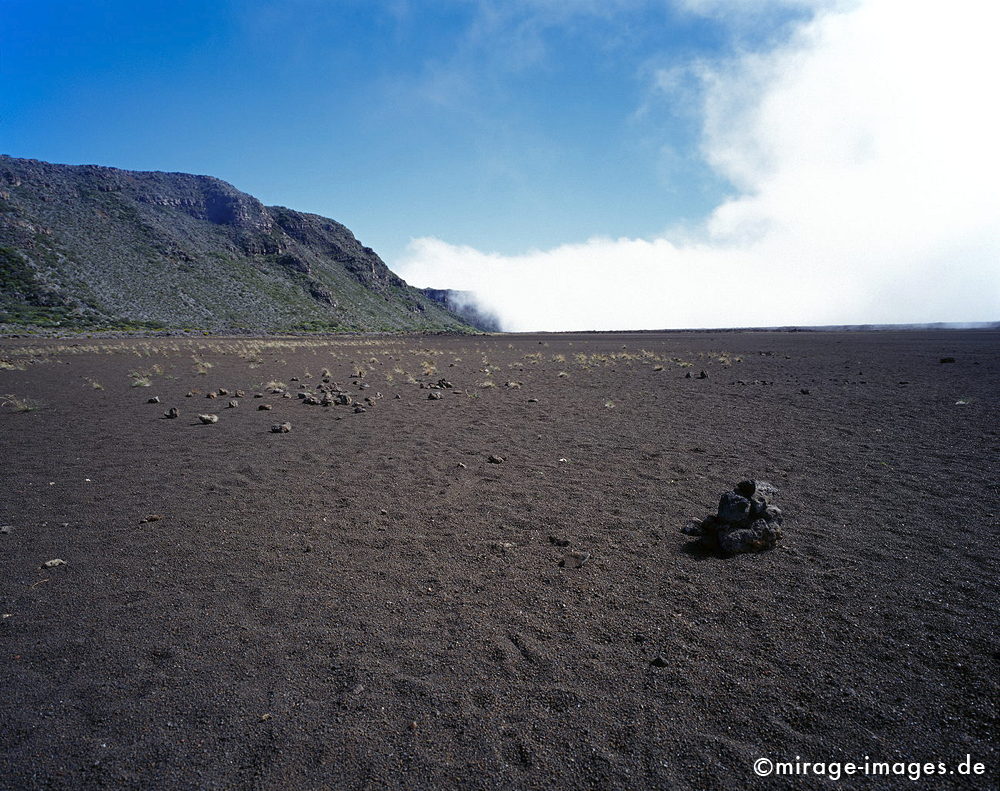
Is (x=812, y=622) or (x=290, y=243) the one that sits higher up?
(x=290, y=243)

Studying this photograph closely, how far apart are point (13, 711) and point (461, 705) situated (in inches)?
116

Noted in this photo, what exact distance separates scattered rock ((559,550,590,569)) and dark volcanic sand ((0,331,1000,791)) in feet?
0.29

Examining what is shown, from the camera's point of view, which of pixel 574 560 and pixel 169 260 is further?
pixel 169 260

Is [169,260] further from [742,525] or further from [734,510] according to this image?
[742,525]

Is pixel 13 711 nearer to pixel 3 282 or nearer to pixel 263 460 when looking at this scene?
pixel 263 460

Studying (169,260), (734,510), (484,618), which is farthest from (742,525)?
(169,260)

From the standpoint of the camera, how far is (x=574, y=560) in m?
4.66

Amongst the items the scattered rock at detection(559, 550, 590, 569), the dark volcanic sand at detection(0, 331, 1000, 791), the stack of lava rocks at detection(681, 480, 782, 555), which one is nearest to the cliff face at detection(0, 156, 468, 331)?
the dark volcanic sand at detection(0, 331, 1000, 791)

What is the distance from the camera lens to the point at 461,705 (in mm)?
2928

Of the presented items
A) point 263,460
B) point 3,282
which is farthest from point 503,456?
point 3,282

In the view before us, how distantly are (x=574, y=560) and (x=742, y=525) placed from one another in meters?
1.95

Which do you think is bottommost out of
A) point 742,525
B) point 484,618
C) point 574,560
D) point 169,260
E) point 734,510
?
point 484,618

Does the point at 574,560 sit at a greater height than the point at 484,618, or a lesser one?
greater

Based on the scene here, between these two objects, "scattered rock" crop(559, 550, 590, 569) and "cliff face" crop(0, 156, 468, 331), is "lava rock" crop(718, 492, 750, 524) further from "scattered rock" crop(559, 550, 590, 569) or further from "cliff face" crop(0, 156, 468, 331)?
"cliff face" crop(0, 156, 468, 331)
